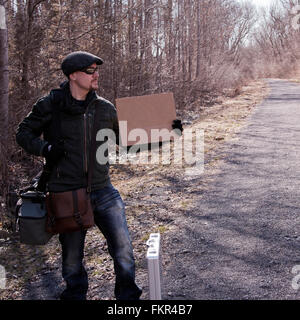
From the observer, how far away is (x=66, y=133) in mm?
3002

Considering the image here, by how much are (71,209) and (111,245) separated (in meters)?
0.42

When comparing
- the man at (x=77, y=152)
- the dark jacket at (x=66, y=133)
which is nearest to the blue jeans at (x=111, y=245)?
the man at (x=77, y=152)

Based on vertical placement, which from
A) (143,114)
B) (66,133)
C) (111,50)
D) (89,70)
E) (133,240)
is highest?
(111,50)

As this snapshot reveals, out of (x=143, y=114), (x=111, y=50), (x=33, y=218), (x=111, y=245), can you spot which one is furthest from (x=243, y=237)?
(x=111, y=50)

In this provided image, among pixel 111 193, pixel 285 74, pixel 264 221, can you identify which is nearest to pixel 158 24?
pixel 264 221

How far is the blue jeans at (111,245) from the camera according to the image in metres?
3.11

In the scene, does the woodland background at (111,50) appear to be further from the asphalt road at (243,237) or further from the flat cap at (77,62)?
the flat cap at (77,62)

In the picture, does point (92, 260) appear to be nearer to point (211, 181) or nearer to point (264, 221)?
point (264, 221)

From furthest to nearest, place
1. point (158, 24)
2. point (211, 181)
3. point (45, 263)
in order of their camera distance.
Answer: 1. point (158, 24)
2. point (211, 181)
3. point (45, 263)

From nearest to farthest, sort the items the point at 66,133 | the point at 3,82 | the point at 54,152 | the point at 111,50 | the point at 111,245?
1. the point at 54,152
2. the point at 66,133
3. the point at 111,245
4. the point at 3,82
5. the point at 111,50

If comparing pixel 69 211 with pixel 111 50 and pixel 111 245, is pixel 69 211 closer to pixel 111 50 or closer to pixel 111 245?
pixel 111 245

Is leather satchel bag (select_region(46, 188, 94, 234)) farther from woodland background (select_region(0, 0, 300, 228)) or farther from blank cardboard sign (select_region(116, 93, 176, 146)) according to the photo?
blank cardboard sign (select_region(116, 93, 176, 146))
